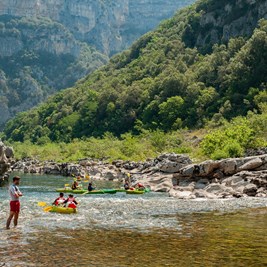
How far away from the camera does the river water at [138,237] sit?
15992 mm

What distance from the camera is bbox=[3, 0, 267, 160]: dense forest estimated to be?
100312 millimetres

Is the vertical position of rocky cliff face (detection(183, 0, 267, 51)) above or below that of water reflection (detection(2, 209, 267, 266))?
Result: above

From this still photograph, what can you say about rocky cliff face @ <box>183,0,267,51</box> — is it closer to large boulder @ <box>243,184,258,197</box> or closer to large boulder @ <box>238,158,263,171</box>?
large boulder @ <box>238,158,263,171</box>

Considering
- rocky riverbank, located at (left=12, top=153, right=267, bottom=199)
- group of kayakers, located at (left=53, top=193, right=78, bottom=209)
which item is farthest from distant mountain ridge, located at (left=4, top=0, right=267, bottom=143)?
group of kayakers, located at (left=53, top=193, right=78, bottom=209)

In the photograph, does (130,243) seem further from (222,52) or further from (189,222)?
(222,52)

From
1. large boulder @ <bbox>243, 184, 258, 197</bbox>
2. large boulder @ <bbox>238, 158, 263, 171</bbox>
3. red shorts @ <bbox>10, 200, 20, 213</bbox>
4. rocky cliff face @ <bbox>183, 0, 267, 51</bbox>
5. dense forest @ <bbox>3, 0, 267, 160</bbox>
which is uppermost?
rocky cliff face @ <bbox>183, 0, 267, 51</bbox>

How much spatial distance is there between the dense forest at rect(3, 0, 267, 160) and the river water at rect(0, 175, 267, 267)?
111 feet

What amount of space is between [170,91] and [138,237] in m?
98.2

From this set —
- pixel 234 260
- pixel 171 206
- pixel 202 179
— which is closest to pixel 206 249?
pixel 234 260

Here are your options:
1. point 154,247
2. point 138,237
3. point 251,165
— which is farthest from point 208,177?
point 154,247

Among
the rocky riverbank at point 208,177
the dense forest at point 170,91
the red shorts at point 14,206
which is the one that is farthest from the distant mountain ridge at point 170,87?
the red shorts at point 14,206

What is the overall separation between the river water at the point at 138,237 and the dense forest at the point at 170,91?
33833 mm

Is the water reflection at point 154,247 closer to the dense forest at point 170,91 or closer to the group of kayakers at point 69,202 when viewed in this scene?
the group of kayakers at point 69,202

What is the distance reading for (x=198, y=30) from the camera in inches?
5581
